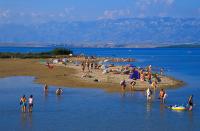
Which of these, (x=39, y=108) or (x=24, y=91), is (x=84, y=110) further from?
(x=24, y=91)

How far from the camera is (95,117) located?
98.8ft

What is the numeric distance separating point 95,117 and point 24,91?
599 inches

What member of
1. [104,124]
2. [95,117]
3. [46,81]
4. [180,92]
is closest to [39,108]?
[95,117]

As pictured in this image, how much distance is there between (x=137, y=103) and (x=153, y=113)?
4656mm

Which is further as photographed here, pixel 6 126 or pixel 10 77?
pixel 10 77

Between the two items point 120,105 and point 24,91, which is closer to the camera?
point 120,105

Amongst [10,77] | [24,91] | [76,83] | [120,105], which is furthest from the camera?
[10,77]

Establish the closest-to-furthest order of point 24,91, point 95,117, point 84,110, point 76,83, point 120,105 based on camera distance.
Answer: point 95,117 < point 84,110 < point 120,105 < point 24,91 < point 76,83

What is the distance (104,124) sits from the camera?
27812 millimetres

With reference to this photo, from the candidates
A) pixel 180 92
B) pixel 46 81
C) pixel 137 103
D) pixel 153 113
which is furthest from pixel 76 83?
pixel 153 113

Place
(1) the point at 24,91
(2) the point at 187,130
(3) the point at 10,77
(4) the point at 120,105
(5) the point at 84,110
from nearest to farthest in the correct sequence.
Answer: (2) the point at 187,130, (5) the point at 84,110, (4) the point at 120,105, (1) the point at 24,91, (3) the point at 10,77

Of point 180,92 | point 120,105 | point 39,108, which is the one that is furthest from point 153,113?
point 180,92

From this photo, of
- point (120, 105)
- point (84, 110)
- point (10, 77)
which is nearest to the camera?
point (84, 110)

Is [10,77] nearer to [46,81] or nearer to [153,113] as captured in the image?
[46,81]
